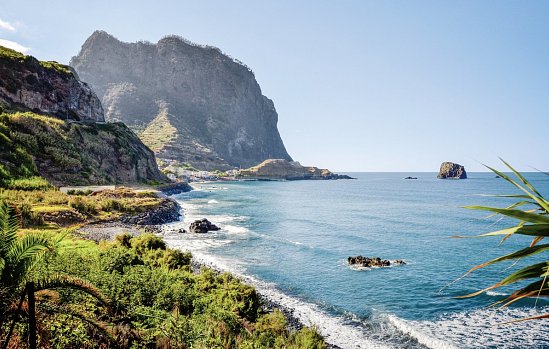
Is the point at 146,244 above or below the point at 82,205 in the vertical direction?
below

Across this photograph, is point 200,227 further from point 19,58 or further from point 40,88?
point 19,58

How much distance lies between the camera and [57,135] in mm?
71500

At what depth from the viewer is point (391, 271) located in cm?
3341

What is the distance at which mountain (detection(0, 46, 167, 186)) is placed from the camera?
5775 cm

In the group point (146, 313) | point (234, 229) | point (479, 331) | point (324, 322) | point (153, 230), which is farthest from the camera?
point (234, 229)

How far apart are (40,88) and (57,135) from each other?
24294mm

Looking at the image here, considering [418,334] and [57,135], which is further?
[57,135]

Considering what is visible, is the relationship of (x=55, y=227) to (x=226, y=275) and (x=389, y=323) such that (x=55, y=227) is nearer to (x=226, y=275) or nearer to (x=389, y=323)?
(x=226, y=275)

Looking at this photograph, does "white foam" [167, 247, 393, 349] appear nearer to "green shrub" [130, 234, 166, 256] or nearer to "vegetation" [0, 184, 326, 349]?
"vegetation" [0, 184, 326, 349]

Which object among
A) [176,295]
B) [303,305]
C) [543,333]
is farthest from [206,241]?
[543,333]

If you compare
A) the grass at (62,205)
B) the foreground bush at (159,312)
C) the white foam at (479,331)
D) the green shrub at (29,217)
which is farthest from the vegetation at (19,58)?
the white foam at (479,331)

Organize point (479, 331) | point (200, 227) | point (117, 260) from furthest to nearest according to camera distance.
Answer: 1. point (200, 227)
2. point (479, 331)
3. point (117, 260)

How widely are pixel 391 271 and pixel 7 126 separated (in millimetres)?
64625

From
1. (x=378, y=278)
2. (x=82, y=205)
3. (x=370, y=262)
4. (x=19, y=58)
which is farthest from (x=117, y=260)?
(x=19, y=58)
